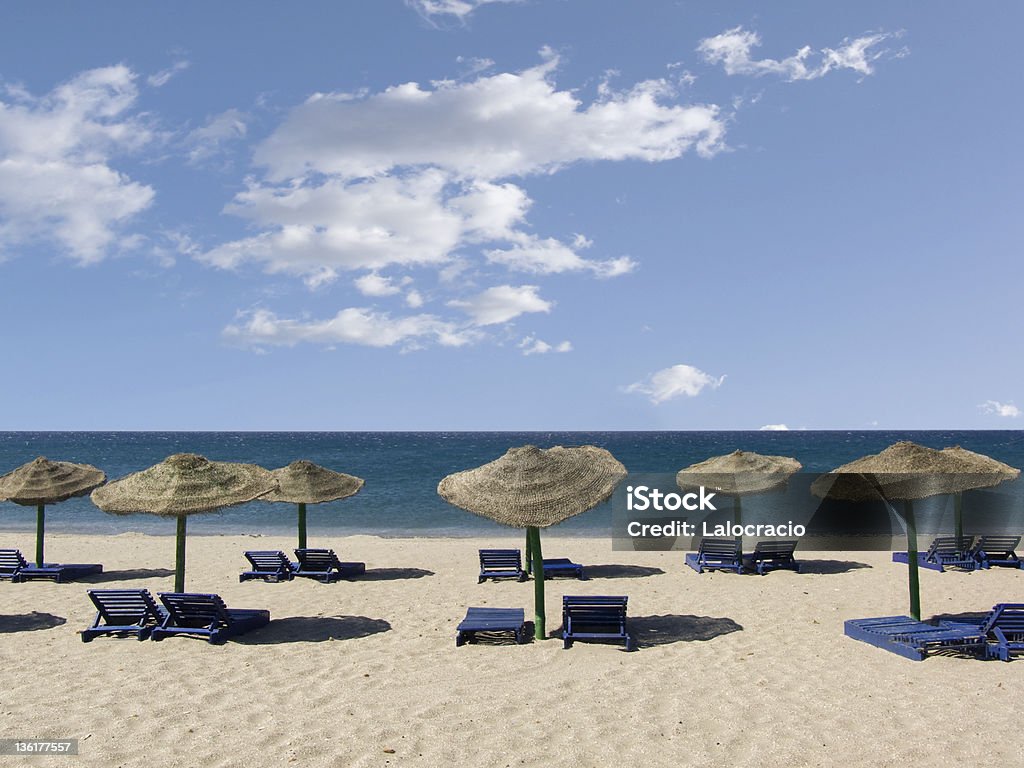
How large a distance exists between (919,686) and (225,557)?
677 inches

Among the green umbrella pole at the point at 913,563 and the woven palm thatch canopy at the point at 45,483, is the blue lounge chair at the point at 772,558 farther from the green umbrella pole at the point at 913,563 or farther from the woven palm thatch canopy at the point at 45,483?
the woven palm thatch canopy at the point at 45,483

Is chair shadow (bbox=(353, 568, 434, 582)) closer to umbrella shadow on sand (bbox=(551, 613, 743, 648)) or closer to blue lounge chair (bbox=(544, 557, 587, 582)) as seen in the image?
blue lounge chair (bbox=(544, 557, 587, 582))

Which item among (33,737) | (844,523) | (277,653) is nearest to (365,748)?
(33,737)

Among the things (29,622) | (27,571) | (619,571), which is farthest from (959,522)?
(27,571)

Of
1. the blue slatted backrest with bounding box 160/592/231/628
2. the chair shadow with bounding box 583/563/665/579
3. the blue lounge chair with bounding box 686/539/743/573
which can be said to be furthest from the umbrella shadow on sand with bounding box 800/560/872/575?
the blue slatted backrest with bounding box 160/592/231/628

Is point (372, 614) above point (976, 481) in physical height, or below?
below

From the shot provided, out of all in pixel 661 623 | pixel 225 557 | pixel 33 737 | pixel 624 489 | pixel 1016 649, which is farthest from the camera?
pixel 624 489

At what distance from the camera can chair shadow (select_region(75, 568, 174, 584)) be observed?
17.3 m

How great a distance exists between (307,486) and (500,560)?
15.3 ft

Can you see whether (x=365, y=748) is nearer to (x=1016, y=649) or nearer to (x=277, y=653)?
(x=277, y=653)

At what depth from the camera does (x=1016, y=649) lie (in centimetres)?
1035

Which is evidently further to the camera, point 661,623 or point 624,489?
point 624,489

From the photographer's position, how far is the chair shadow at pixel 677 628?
11422 millimetres

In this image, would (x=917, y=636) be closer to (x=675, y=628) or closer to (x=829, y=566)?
(x=675, y=628)
